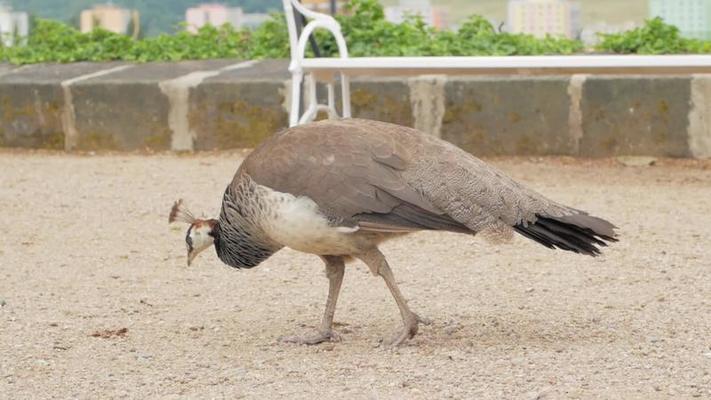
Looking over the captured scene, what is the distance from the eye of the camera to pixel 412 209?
4340mm

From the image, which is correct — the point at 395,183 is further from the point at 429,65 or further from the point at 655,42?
the point at 655,42

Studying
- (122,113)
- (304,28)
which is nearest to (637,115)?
(304,28)

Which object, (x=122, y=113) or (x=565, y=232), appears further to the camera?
(x=122, y=113)

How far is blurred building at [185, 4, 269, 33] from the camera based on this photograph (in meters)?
10.7

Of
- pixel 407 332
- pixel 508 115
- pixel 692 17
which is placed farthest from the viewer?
pixel 692 17

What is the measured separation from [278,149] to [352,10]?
534 centimetres

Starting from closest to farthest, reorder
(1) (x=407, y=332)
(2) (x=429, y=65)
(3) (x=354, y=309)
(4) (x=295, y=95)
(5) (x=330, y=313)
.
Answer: (1) (x=407, y=332)
(5) (x=330, y=313)
(3) (x=354, y=309)
(2) (x=429, y=65)
(4) (x=295, y=95)

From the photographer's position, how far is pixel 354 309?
5.25m

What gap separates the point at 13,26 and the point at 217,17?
162 centimetres

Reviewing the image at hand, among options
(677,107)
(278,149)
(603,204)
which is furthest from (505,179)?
(677,107)

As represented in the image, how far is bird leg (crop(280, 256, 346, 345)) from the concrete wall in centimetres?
376

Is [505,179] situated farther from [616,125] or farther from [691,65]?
[616,125]

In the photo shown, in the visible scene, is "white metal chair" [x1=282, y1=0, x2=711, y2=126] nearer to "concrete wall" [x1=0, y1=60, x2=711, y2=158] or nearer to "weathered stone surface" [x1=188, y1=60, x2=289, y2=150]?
"weathered stone surface" [x1=188, y1=60, x2=289, y2=150]

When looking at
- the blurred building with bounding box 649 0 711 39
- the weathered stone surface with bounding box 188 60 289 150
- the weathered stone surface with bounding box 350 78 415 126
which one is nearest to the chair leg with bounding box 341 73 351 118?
the weathered stone surface with bounding box 350 78 415 126
